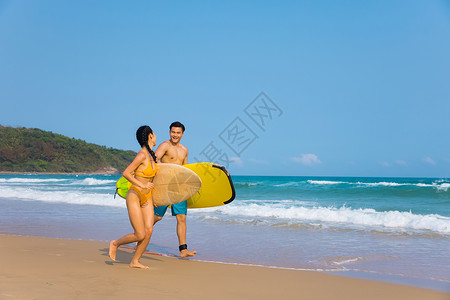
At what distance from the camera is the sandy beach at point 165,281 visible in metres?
3.37

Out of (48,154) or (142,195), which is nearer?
(142,195)

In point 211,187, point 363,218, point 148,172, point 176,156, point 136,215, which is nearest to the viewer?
point 136,215

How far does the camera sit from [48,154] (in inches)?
3553

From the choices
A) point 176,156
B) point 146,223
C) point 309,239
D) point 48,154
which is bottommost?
point 309,239

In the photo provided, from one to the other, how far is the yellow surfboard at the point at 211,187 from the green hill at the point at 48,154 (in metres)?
88.5

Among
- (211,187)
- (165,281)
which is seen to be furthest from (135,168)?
(211,187)

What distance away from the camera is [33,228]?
7785 mm

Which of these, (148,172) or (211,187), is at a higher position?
(148,172)

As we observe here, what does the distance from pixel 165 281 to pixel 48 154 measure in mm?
94929

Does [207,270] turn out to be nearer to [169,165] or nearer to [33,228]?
[169,165]

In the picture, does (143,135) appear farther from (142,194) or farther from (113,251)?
(113,251)

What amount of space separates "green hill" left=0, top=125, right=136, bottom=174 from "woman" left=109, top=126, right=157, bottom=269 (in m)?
89.5

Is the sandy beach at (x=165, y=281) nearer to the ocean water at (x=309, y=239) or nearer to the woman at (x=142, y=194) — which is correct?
the woman at (x=142, y=194)

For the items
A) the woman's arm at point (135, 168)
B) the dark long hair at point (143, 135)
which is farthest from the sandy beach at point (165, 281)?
the dark long hair at point (143, 135)
